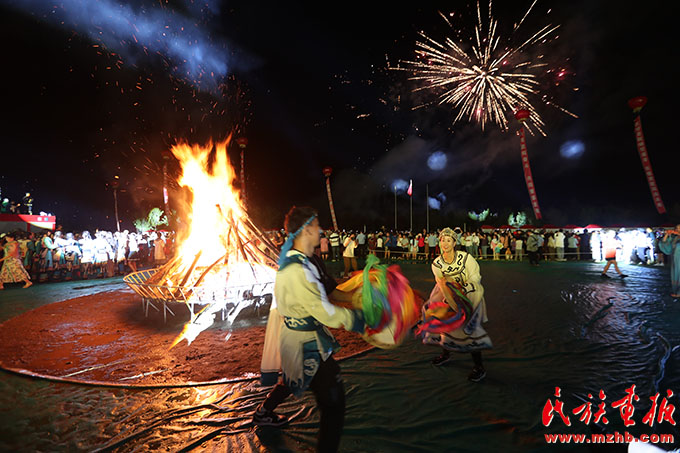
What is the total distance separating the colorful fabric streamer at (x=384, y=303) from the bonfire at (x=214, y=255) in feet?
17.0

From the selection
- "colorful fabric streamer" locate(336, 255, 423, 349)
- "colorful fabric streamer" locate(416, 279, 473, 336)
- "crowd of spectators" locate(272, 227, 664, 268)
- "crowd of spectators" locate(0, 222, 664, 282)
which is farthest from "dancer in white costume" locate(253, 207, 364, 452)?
"crowd of spectators" locate(272, 227, 664, 268)

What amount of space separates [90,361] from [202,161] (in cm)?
596

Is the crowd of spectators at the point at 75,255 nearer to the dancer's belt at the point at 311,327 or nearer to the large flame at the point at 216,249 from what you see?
the large flame at the point at 216,249

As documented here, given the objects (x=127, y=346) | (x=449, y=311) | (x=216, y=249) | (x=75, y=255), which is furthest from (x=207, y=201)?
(x=75, y=255)

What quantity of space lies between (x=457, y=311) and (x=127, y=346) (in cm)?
590

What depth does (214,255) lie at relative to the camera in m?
9.09

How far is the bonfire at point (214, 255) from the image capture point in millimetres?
7871

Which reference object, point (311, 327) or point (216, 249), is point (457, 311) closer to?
point (311, 327)

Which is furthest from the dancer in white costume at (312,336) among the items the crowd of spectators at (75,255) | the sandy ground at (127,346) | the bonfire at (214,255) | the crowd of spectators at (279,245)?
the crowd of spectators at (75,255)

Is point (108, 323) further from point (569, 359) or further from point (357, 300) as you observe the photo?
point (569, 359)

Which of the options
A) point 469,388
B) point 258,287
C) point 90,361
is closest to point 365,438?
point 469,388

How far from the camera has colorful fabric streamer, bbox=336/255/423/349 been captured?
2.79 metres

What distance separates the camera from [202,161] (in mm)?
9602

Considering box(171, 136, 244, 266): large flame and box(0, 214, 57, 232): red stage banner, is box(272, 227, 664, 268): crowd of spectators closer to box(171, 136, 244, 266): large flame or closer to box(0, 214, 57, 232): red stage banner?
box(171, 136, 244, 266): large flame
